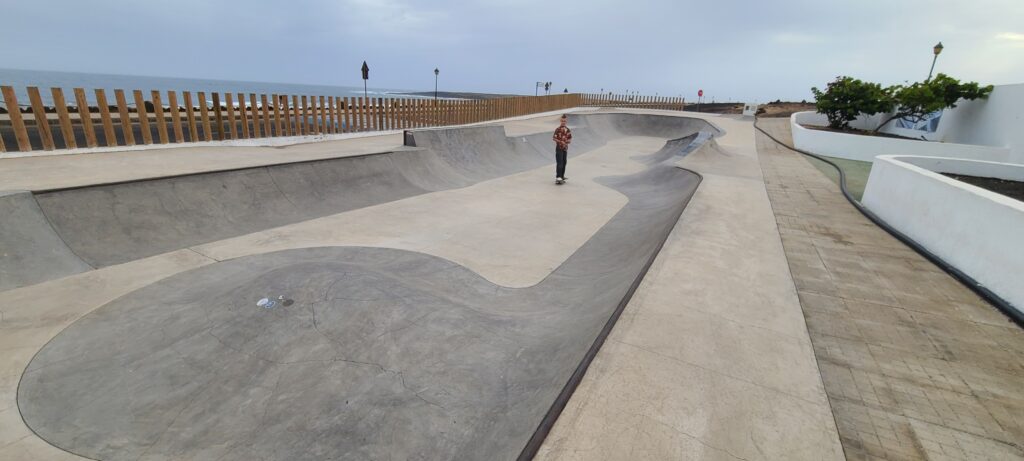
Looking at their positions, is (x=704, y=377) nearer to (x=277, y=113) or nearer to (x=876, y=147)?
(x=277, y=113)

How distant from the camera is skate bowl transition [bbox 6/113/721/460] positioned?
10.8 feet

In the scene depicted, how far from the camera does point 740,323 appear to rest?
3783 millimetres

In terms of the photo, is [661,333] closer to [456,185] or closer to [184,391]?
[184,391]

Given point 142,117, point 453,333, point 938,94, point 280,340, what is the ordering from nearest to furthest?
1. point 280,340
2. point 453,333
3. point 142,117
4. point 938,94

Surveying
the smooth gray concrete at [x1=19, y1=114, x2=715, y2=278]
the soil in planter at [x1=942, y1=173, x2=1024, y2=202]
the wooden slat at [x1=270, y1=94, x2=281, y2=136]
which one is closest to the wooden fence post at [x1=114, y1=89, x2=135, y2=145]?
the wooden slat at [x1=270, y1=94, x2=281, y2=136]

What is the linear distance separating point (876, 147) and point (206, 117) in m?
21.8

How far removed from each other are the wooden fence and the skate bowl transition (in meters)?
3.69

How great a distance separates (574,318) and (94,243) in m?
6.87

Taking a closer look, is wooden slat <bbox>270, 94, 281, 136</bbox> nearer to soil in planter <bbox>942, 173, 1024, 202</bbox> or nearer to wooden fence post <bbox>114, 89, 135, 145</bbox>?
wooden fence post <bbox>114, 89, 135, 145</bbox>

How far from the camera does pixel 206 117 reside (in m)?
11.1

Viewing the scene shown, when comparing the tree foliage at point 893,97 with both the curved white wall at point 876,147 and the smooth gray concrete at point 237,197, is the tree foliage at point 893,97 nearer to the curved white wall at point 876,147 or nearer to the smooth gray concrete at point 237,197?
the curved white wall at point 876,147

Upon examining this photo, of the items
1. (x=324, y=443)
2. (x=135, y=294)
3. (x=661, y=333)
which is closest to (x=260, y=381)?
(x=324, y=443)

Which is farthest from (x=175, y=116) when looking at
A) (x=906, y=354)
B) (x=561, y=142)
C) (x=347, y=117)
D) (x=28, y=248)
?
(x=906, y=354)

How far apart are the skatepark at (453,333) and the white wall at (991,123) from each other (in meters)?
8.67
